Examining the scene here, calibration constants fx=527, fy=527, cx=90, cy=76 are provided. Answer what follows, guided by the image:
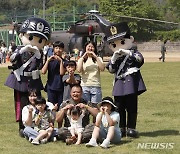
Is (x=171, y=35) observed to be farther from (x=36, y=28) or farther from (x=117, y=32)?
(x=36, y=28)

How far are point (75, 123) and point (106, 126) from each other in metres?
0.50

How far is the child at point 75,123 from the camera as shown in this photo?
314 inches

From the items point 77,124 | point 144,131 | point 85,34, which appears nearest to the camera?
point 77,124

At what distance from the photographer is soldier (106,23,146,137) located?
28.0 ft

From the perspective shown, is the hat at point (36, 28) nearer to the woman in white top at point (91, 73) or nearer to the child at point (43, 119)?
the woman in white top at point (91, 73)

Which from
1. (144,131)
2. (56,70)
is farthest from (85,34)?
(56,70)

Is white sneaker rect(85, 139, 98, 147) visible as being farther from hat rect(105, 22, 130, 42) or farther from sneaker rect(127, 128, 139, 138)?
hat rect(105, 22, 130, 42)

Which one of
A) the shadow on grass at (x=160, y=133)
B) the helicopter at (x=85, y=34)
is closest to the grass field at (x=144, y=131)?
the shadow on grass at (x=160, y=133)

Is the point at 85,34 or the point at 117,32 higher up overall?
the point at 117,32

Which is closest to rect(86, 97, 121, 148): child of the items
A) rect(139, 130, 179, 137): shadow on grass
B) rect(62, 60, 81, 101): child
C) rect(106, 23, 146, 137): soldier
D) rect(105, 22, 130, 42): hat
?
rect(106, 23, 146, 137): soldier

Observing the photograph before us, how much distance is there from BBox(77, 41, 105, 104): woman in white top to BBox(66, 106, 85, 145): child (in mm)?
583

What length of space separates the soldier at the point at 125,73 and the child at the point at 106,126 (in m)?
0.45

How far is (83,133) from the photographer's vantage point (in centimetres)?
799

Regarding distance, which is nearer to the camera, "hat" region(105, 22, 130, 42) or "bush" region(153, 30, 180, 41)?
"hat" region(105, 22, 130, 42)
